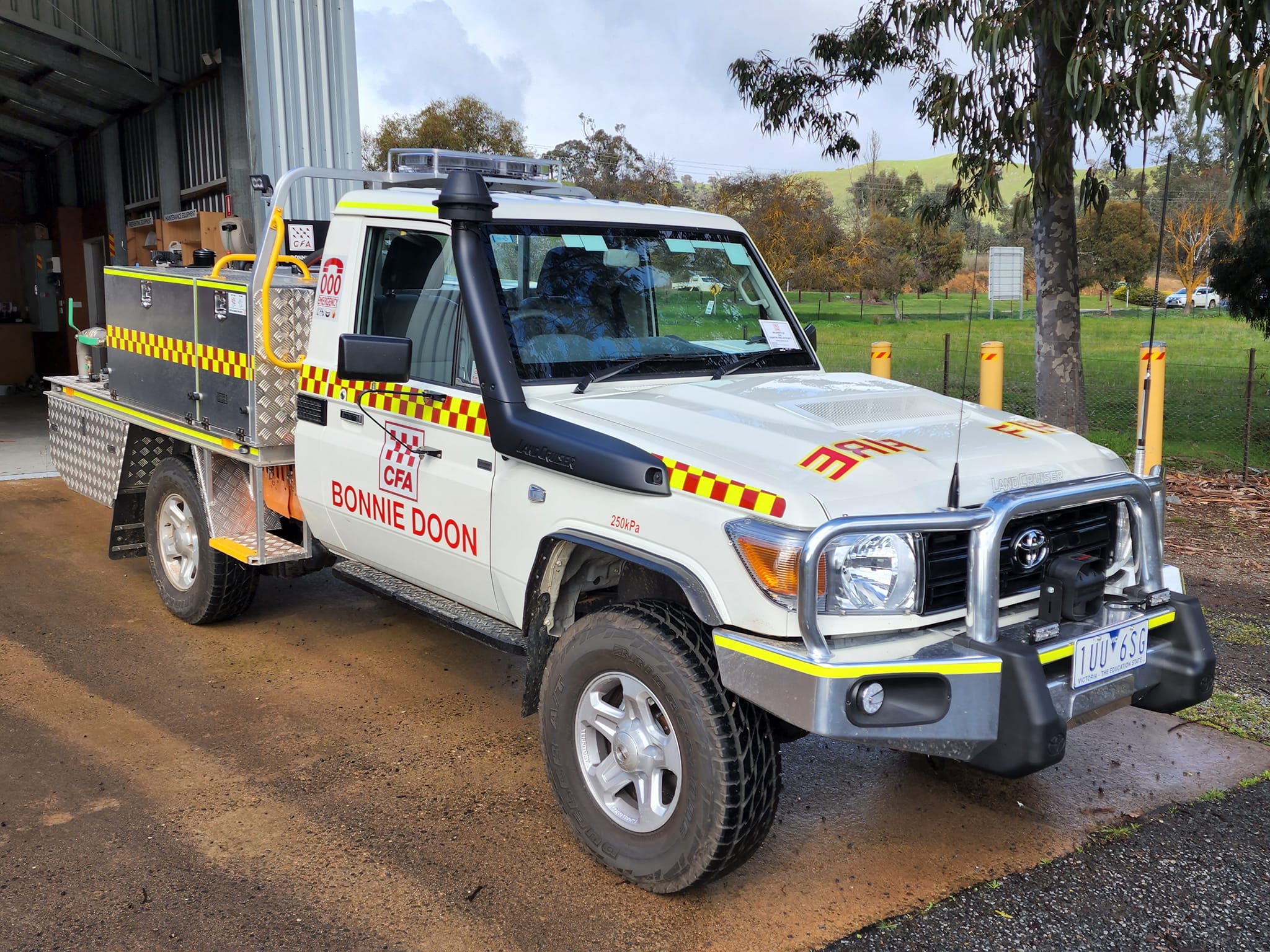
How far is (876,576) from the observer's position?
3.05 meters

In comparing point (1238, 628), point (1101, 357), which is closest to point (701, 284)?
point (1238, 628)

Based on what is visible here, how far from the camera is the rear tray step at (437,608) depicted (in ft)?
13.4

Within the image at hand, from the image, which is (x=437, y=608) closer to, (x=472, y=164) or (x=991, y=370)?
(x=472, y=164)

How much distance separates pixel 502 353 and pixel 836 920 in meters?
2.07

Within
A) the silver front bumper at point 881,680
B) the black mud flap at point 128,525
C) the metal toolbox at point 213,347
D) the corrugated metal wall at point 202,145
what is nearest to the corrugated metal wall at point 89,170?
the corrugated metal wall at point 202,145

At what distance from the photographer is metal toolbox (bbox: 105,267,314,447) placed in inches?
201

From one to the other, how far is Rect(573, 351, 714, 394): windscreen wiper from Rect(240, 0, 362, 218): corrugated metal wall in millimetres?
6840

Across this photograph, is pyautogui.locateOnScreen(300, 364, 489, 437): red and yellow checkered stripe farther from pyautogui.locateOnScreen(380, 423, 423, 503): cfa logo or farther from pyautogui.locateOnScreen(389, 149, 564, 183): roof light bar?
pyautogui.locateOnScreen(389, 149, 564, 183): roof light bar

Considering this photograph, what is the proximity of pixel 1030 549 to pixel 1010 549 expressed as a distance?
92mm

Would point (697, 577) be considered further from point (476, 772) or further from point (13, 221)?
point (13, 221)

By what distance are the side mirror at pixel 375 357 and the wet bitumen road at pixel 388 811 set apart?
4.97 feet

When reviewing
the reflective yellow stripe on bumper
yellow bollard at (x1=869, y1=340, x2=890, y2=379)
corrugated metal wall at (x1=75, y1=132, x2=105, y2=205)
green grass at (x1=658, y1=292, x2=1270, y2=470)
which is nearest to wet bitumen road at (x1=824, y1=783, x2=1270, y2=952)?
the reflective yellow stripe on bumper

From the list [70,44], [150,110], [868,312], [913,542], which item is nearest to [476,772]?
[913,542]

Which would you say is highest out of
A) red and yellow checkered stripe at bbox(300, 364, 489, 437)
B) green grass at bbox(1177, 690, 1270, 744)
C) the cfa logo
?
red and yellow checkered stripe at bbox(300, 364, 489, 437)
